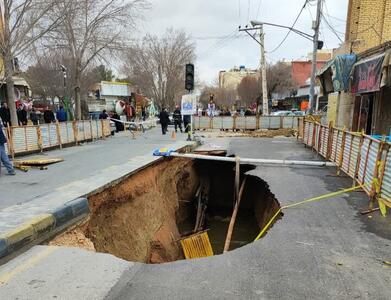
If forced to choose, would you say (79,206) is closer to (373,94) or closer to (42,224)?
(42,224)

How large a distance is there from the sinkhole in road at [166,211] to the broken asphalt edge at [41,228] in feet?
0.48

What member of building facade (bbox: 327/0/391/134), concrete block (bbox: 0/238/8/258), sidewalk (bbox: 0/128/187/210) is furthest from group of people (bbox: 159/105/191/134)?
concrete block (bbox: 0/238/8/258)

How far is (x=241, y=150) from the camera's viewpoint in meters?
14.1

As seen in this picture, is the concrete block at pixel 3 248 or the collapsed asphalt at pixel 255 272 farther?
the concrete block at pixel 3 248

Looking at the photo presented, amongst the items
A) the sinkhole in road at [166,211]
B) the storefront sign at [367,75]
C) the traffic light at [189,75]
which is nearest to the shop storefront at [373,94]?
the storefront sign at [367,75]

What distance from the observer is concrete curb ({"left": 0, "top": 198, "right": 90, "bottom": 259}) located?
400cm

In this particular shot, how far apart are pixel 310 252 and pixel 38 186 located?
5563 mm

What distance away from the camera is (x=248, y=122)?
25609 mm

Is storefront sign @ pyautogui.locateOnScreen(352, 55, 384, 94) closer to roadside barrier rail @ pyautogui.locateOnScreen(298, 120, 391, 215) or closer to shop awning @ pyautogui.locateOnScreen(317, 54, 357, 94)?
shop awning @ pyautogui.locateOnScreen(317, 54, 357, 94)

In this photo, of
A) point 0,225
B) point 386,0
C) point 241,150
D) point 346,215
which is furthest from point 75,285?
point 386,0

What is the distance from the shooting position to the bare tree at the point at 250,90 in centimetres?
5689

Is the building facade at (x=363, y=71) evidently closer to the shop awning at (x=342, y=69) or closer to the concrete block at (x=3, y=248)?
the shop awning at (x=342, y=69)

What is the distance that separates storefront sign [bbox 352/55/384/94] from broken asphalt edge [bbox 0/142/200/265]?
915cm

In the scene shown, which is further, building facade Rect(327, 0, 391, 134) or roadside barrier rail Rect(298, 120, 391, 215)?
building facade Rect(327, 0, 391, 134)
